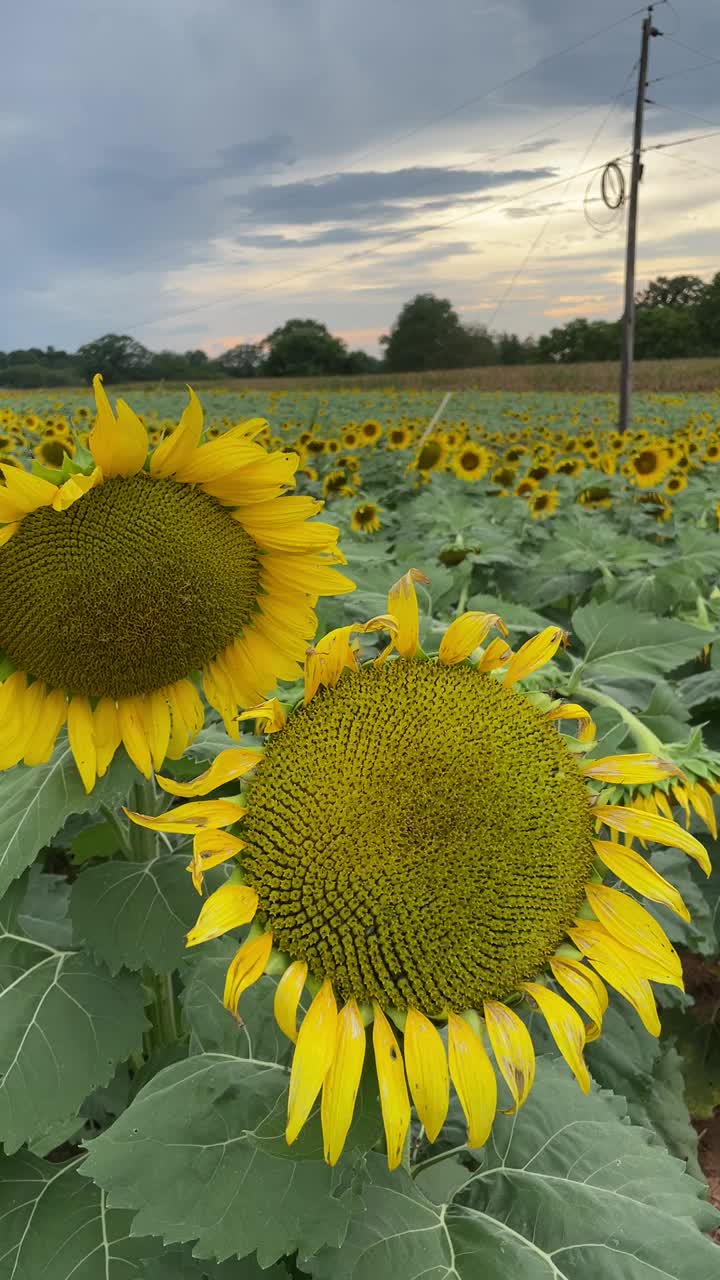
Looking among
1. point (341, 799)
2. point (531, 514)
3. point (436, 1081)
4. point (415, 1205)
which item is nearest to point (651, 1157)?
point (415, 1205)

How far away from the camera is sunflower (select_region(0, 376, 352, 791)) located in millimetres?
1472

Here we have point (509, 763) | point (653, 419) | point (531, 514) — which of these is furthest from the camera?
point (653, 419)

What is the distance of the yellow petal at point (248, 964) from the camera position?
1052 mm

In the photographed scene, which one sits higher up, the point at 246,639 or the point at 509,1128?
the point at 246,639

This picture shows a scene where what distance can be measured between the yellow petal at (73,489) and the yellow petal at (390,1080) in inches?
32.4

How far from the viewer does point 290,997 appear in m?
1.03

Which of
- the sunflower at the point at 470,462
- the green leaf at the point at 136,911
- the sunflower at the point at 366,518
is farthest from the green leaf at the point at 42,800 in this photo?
the sunflower at the point at 470,462

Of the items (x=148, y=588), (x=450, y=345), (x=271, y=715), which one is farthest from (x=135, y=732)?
(x=450, y=345)

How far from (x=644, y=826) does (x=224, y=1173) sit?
66cm

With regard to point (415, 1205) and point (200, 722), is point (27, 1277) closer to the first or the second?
point (415, 1205)

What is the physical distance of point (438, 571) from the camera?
3.14 meters

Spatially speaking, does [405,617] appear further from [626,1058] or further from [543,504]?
[543,504]

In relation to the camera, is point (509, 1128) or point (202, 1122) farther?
point (509, 1128)

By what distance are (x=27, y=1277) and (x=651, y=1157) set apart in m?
1.00
